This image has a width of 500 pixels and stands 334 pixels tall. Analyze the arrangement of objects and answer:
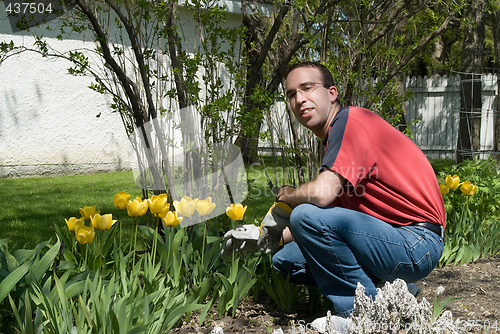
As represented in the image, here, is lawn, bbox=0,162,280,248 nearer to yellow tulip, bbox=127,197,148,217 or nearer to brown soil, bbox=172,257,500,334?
brown soil, bbox=172,257,500,334

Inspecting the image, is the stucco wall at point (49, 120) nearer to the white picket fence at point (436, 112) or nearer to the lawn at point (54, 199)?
the lawn at point (54, 199)

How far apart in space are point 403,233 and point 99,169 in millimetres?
7258

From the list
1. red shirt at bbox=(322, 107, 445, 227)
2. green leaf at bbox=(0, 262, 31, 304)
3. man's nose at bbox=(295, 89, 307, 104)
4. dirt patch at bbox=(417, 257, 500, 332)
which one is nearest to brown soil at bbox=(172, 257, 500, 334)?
dirt patch at bbox=(417, 257, 500, 332)

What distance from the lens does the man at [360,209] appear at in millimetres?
2109

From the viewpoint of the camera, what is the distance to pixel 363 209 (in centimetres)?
228

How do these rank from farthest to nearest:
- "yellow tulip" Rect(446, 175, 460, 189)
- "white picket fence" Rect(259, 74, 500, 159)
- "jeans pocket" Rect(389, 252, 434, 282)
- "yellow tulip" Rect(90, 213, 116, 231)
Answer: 1. "white picket fence" Rect(259, 74, 500, 159)
2. "yellow tulip" Rect(446, 175, 460, 189)
3. "yellow tulip" Rect(90, 213, 116, 231)
4. "jeans pocket" Rect(389, 252, 434, 282)

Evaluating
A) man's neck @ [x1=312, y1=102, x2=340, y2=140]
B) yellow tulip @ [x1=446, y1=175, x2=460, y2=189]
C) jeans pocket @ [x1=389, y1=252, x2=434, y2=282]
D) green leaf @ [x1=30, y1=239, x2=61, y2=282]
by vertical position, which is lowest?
jeans pocket @ [x1=389, y1=252, x2=434, y2=282]

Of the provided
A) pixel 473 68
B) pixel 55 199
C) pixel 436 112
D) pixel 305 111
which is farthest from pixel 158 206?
pixel 436 112

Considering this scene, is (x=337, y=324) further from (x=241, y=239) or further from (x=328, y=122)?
(x=328, y=122)

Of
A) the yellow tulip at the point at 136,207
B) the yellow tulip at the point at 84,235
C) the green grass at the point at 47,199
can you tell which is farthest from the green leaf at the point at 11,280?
the green grass at the point at 47,199

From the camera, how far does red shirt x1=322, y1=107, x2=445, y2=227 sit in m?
2.08

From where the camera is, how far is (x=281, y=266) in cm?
255

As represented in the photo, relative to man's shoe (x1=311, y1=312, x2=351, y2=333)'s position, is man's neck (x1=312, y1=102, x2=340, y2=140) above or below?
above

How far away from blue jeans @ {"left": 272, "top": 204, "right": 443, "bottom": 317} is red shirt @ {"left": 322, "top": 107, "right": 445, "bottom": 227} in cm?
9
